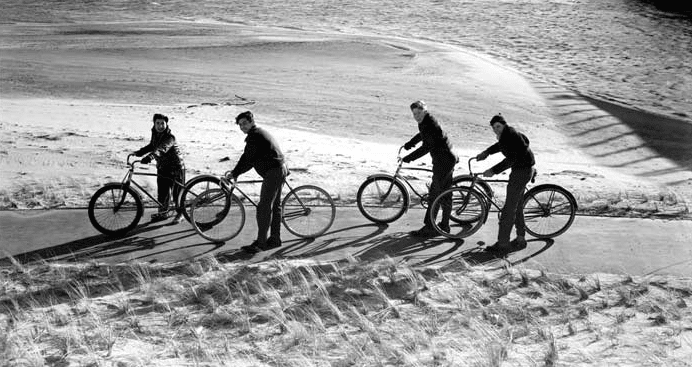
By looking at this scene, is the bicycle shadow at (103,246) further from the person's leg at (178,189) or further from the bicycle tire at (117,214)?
the person's leg at (178,189)

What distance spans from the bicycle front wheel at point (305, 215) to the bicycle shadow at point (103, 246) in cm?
103

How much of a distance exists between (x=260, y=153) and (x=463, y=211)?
277 centimetres

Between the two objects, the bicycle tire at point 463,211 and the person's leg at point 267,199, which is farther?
the bicycle tire at point 463,211

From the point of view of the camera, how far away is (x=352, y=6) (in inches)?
1618

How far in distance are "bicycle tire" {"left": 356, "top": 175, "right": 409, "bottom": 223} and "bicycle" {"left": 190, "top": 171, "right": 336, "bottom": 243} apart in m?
0.47

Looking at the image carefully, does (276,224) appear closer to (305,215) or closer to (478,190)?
(305,215)

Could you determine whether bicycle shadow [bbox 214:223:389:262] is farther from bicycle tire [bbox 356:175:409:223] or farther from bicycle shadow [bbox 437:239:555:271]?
bicycle shadow [bbox 437:239:555:271]

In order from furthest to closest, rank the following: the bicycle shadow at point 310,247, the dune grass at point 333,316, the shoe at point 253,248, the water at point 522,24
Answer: the water at point 522,24, the shoe at point 253,248, the bicycle shadow at point 310,247, the dune grass at point 333,316

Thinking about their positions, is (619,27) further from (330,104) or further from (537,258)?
(537,258)

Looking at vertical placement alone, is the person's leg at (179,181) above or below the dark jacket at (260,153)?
below

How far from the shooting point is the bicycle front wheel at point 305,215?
10.4 metres

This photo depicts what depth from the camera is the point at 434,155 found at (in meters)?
10.4

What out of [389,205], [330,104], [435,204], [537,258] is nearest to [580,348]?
[537,258]

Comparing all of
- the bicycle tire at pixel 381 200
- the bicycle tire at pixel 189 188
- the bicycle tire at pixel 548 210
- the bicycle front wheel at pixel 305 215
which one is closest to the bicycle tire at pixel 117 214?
the bicycle tire at pixel 189 188
